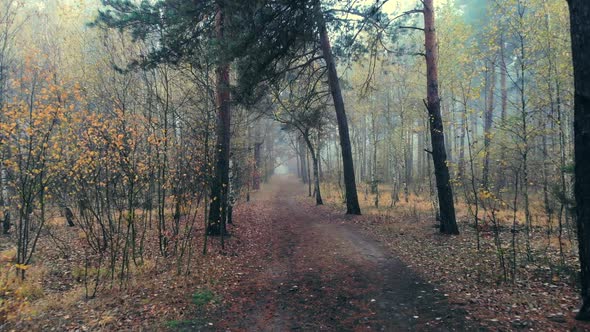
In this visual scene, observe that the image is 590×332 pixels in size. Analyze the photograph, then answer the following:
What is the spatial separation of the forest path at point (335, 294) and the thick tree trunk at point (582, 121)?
1.90m

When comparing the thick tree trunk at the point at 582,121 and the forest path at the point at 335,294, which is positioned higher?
the thick tree trunk at the point at 582,121

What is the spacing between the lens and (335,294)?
266 inches

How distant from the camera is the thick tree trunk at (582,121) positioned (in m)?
4.27

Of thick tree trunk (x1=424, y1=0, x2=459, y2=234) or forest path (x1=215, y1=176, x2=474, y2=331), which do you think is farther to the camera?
thick tree trunk (x1=424, y1=0, x2=459, y2=234)

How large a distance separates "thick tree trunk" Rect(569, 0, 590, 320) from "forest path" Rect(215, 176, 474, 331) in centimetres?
190

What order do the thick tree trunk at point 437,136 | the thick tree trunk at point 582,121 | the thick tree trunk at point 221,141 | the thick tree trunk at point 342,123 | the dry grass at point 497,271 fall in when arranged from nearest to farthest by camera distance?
the thick tree trunk at point 582,121 → the dry grass at point 497,271 → the thick tree trunk at point 437,136 → the thick tree trunk at point 221,141 → the thick tree trunk at point 342,123

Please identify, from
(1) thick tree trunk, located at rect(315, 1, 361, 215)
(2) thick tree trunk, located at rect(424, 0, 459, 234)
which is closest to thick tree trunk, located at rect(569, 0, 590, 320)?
(2) thick tree trunk, located at rect(424, 0, 459, 234)

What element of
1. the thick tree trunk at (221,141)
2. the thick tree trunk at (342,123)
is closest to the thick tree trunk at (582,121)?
the thick tree trunk at (221,141)

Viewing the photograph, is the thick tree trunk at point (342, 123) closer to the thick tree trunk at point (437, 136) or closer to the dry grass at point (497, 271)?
the dry grass at point (497, 271)

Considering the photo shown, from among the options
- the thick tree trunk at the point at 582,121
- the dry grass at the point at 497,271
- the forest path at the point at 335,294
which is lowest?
the forest path at the point at 335,294

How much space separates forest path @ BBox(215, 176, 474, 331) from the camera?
17.9ft

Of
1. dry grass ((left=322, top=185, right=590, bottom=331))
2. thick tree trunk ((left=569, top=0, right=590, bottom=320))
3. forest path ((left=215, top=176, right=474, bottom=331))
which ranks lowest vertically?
forest path ((left=215, top=176, right=474, bottom=331))

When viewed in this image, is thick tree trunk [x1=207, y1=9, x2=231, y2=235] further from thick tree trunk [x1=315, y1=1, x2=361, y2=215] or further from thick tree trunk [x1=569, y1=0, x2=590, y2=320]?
thick tree trunk [x1=569, y1=0, x2=590, y2=320]

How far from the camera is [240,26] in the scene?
30.2 ft
